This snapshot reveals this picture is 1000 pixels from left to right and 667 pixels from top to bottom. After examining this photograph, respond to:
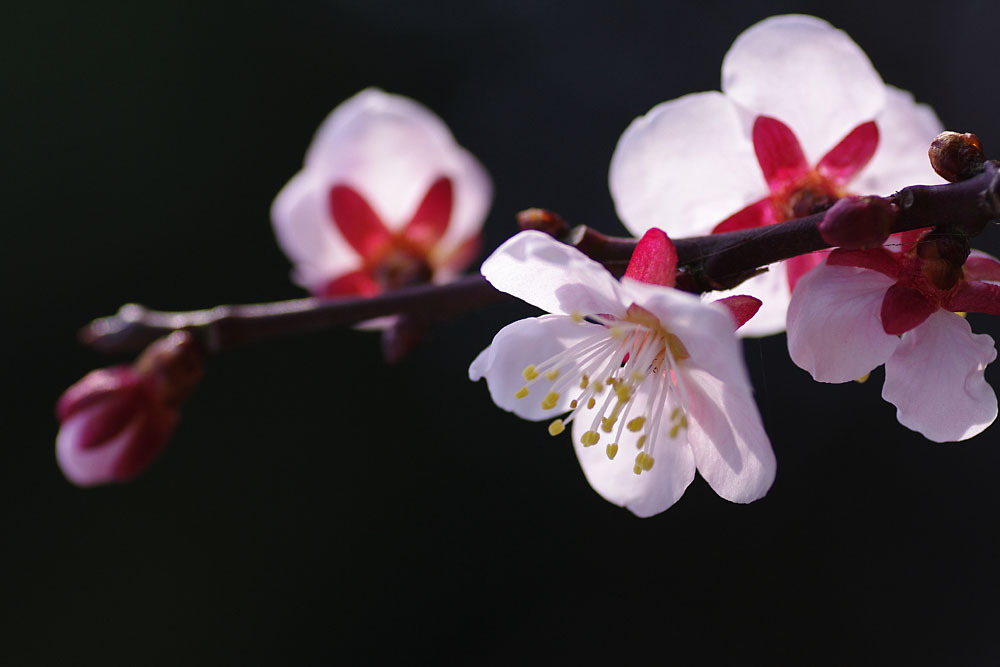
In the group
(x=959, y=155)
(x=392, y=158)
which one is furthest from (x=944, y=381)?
(x=392, y=158)

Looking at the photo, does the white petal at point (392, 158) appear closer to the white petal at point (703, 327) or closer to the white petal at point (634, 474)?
the white petal at point (634, 474)

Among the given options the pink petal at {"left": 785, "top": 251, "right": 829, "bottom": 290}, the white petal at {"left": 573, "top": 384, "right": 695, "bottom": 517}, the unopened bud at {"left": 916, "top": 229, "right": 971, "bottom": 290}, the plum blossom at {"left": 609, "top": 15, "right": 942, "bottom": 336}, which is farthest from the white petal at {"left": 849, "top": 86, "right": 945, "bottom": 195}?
the white petal at {"left": 573, "top": 384, "right": 695, "bottom": 517}

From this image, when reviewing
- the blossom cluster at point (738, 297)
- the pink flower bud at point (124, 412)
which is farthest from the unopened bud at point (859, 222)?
the pink flower bud at point (124, 412)

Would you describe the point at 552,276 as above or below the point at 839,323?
above

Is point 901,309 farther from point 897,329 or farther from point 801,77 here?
point 801,77

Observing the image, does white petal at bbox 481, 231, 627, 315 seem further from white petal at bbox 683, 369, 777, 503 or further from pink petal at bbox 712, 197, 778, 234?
pink petal at bbox 712, 197, 778, 234

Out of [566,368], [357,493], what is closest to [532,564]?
[357,493]
